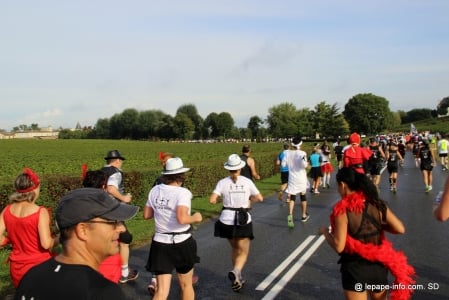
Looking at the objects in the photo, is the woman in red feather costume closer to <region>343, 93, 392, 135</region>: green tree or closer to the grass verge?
the grass verge

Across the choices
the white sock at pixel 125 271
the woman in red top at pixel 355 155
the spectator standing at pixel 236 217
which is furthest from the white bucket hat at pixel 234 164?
the woman in red top at pixel 355 155

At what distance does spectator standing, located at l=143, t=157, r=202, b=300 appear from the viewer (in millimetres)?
5121

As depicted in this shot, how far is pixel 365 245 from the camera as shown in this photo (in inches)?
166

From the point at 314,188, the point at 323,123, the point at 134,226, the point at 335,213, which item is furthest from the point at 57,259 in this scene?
the point at 323,123

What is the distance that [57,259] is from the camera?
215 cm

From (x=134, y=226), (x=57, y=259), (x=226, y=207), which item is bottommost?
(x=134, y=226)

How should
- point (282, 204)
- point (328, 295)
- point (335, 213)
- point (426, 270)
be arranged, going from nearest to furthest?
point (335, 213), point (328, 295), point (426, 270), point (282, 204)

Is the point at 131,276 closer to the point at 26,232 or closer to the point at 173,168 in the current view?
the point at 173,168

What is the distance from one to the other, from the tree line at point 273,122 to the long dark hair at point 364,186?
89.2m

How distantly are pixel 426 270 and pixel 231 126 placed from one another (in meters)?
160

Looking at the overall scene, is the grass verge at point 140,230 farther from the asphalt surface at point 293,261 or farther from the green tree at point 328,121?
the green tree at point 328,121

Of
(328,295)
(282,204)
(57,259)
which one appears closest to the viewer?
(57,259)

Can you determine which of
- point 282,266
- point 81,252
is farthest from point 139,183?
point 81,252

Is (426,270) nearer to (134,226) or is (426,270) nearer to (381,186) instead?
(134,226)
